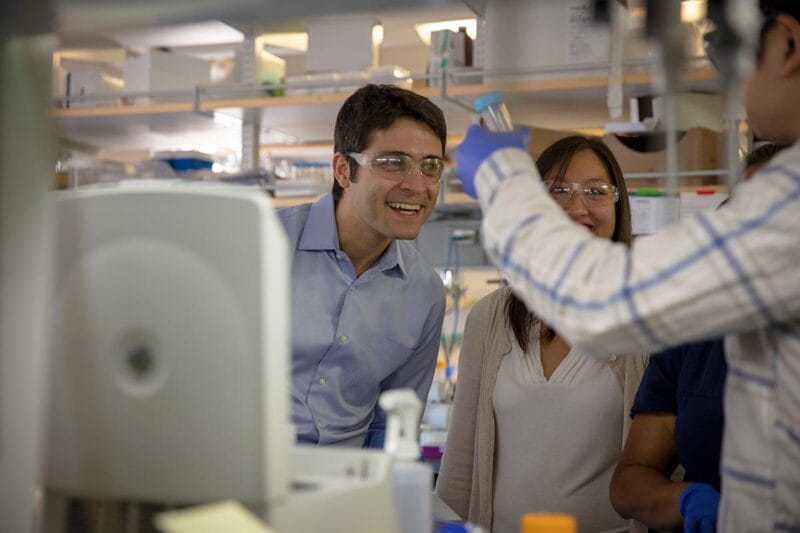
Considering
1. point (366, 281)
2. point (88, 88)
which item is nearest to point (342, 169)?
point (366, 281)

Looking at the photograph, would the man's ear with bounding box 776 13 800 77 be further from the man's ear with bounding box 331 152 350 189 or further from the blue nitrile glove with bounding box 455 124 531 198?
the man's ear with bounding box 331 152 350 189

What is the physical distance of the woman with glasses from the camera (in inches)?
82.4

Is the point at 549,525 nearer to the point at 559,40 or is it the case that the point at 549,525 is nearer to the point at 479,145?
the point at 479,145

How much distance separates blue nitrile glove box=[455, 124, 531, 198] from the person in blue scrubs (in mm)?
508

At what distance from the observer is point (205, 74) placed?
15.1 feet

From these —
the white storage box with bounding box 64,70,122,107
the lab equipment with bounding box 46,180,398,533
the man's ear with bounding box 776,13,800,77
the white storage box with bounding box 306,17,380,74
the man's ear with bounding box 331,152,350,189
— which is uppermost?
the white storage box with bounding box 306,17,380,74

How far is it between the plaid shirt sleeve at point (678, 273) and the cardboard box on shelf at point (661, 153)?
2412mm

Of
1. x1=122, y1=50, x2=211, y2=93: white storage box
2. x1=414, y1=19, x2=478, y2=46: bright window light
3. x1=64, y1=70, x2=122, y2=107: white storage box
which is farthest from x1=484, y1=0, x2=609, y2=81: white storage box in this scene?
x1=64, y1=70, x2=122, y2=107: white storage box

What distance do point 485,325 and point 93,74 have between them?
3014 millimetres

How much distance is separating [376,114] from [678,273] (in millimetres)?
1523

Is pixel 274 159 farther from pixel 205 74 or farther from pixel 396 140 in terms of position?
pixel 396 140

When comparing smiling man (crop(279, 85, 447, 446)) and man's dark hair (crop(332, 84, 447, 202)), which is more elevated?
man's dark hair (crop(332, 84, 447, 202))

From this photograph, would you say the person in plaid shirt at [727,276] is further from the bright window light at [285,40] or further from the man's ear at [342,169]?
the bright window light at [285,40]

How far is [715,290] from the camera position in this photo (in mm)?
1063
